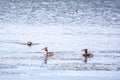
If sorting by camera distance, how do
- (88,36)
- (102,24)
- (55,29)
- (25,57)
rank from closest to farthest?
1. (25,57)
2. (88,36)
3. (55,29)
4. (102,24)

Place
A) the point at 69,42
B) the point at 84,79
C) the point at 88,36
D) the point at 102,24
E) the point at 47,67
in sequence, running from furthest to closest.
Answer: the point at 102,24 → the point at 88,36 → the point at 69,42 → the point at 47,67 → the point at 84,79

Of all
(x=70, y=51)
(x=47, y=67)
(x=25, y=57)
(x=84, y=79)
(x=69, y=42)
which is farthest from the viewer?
(x=69, y=42)

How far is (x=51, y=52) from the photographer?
1494 inches

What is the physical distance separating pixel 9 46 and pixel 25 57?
5729 mm

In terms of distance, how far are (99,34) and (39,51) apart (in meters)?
12.2

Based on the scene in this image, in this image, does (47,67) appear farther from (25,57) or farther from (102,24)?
(102,24)

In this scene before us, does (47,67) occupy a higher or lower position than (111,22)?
lower

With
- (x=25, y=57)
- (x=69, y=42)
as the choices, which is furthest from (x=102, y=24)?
(x=25, y=57)

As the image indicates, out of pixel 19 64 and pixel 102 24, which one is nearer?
pixel 19 64

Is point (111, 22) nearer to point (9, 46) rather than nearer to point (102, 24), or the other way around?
point (102, 24)

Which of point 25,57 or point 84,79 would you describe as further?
point 25,57

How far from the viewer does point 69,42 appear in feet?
147

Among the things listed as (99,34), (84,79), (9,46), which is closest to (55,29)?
(99,34)

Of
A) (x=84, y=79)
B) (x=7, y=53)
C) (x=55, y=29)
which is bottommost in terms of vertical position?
(x=84, y=79)
